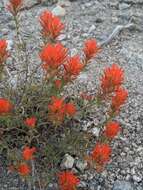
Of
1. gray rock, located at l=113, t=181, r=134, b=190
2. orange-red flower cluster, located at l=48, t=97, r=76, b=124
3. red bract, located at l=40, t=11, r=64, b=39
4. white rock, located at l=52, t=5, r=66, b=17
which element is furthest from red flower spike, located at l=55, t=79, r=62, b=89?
white rock, located at l=52, t=5, r=66, b=17

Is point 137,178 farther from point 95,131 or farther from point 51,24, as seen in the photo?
point 51,24

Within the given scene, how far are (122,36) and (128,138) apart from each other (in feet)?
3.57

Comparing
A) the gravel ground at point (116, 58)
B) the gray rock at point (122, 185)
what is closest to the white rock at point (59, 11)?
the gravel ground at point (116, 58)

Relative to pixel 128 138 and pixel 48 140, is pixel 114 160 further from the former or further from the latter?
pixel 48 140

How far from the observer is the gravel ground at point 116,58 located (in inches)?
106

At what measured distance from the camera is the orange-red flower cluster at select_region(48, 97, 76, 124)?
230 cm

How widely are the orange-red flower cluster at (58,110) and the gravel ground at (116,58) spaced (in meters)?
0.43

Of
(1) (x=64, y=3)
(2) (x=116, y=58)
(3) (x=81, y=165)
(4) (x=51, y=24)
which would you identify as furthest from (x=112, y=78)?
(1) (x=64, y=3)

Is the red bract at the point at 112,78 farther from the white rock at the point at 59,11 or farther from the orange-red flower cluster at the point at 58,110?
the white rock at the point at 59,11

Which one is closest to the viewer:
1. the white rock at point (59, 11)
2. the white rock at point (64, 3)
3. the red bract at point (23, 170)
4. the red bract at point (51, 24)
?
the red bract at point (23, 170)

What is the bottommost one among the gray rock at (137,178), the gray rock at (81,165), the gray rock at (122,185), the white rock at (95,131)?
the gray rock at (122,185)

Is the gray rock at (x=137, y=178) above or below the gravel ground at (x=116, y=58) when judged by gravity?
below

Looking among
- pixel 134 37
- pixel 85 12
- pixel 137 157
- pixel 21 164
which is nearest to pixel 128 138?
pixel 137 157

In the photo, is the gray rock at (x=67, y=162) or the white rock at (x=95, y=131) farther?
the white rock at (x=95, y=131)
